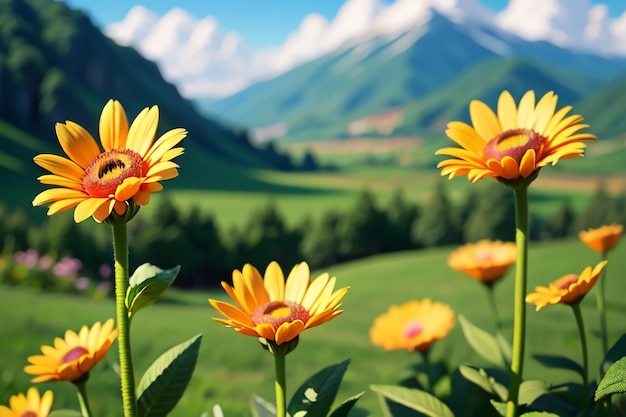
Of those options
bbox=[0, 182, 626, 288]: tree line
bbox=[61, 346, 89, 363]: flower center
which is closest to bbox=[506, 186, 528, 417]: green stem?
bbox=[61, 346, 89, 363]: flower center

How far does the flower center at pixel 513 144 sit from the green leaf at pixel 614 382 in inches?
8.1

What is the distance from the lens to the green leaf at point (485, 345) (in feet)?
2.68

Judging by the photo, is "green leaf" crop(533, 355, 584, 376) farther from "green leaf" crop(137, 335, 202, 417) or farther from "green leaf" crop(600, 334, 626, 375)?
"green leaf" crop(137, 335, 202, 417)

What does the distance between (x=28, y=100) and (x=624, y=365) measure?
19817 mm

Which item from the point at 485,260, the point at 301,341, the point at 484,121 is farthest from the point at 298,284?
the point at 301,341

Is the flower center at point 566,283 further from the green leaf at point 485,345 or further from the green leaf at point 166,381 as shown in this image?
the green leaf at point 166,381

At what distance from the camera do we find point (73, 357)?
2.24ft

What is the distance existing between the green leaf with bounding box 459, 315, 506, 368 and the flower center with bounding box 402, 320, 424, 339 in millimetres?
102

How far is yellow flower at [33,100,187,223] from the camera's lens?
49 cm

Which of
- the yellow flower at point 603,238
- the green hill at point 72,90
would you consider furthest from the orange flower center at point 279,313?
the green hill at point 72,90

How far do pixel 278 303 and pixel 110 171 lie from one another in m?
0.21

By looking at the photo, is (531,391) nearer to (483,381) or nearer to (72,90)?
(483,381)

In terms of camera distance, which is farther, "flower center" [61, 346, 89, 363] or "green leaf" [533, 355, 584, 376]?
"green leaf" [533, 355, 584, 376]

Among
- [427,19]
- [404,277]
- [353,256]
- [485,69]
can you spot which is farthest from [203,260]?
[427,19]
